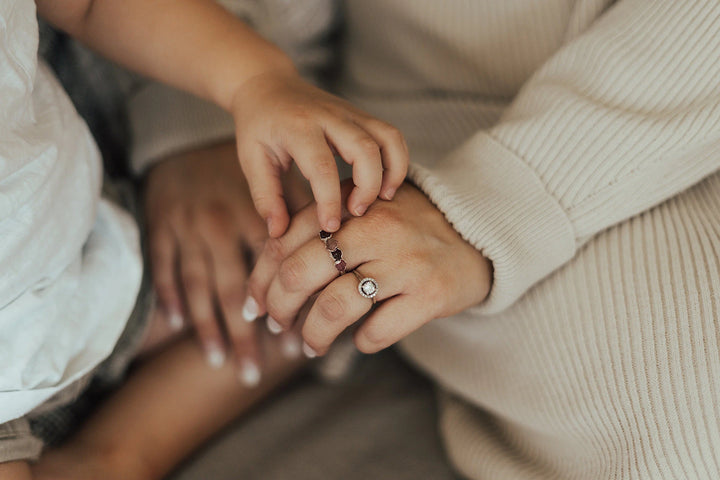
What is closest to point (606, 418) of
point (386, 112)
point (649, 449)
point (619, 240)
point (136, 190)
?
point (649, 449)

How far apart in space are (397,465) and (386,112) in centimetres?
41

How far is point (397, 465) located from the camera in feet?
2.08

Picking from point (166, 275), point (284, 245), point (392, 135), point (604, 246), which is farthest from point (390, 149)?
point (166, 275)

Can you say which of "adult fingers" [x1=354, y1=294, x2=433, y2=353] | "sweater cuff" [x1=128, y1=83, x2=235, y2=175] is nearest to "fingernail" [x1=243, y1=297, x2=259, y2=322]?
"adult fingers" [x1=354, y1=294, x2=433, y2=353]

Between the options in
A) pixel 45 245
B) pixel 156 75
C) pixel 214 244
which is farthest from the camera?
pixel 214 244

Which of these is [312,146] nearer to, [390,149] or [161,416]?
[390,149]

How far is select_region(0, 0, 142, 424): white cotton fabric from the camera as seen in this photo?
422mm

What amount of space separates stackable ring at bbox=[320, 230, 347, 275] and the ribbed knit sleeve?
9 cm

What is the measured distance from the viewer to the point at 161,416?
626 mm

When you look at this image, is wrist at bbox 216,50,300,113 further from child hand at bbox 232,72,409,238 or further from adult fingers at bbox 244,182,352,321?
adult fingers at bbox 244,182,352,321

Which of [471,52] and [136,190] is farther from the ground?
[471,52]

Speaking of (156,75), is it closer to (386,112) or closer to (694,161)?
(386,112)

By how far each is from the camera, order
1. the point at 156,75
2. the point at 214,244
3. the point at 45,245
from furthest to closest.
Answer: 1. the point at 214,244
2. the point at 156,75
3. the point at 45,245

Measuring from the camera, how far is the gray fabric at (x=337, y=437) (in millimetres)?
624
